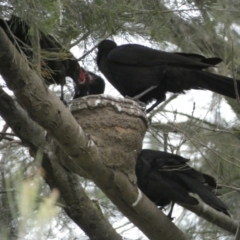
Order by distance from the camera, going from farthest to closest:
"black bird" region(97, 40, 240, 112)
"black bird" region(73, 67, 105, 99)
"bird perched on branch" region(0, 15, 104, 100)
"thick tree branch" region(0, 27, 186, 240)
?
"black bird" region(73, 67, 105, 99) → "black bird" region(97, 40, 240, 112) → "bird perched on branch" region(0, 15, 104, 100) → "thick tree branch" region(0, 27, 186, 240)

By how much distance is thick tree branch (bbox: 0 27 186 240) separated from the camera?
2.74 m

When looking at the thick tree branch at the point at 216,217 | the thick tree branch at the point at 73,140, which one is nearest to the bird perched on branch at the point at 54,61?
the thick tree branch at the point at 73,140

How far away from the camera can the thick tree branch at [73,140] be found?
274 centimetres

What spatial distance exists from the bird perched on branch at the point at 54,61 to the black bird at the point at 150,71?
219 mm

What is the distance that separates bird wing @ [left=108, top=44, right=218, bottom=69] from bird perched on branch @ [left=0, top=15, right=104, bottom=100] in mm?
310

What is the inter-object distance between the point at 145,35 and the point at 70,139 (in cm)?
101

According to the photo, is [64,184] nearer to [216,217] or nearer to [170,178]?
[170,178]

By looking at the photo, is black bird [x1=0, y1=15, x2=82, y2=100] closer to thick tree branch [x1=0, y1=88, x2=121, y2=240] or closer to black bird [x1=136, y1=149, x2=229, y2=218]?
thick tree branch [x1=0, y1=88, x2=121, y2=240]

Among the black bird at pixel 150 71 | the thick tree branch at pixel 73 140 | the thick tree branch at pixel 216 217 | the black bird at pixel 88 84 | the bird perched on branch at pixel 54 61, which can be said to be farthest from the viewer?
the black bird at pixel 88 84

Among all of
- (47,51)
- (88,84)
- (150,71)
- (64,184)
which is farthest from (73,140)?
(88,84)

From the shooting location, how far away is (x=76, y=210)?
149 inches

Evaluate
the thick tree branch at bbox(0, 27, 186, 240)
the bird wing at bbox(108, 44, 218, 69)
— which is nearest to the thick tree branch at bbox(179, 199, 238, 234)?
the thick tree branch at bbox(0, 27, 186, 240)

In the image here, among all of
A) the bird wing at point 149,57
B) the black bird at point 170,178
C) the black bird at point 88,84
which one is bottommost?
the black bird at point 170,178

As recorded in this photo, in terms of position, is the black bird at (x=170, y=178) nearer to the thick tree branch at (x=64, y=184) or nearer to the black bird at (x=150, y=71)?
the thick tree branch at (x=64, y=184)
